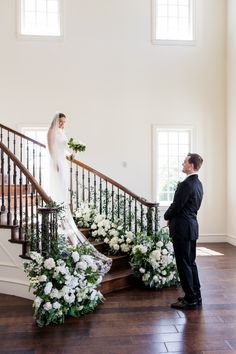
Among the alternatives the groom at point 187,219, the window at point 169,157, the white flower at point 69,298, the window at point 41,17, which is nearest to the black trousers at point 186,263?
the groom at point 187,219

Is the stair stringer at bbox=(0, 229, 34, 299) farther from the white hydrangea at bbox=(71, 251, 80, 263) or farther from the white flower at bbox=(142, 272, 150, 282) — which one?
the white flower at bbox=(142, 272, 150, 282)

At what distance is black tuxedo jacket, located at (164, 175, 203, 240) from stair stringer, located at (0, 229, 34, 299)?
1858mm

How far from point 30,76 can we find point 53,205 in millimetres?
4439

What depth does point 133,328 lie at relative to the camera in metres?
3.53

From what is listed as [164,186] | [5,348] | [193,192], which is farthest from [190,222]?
[164,186]

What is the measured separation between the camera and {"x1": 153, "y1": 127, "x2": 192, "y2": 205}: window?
26.5 ft

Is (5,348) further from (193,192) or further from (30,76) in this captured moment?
(30,76)

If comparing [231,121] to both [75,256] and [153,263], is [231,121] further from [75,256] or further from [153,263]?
[75,256]

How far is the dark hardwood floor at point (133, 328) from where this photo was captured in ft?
10.3

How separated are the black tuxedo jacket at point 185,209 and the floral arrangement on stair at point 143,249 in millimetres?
977

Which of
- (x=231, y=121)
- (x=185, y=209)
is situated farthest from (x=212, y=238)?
(x=185, y=209)

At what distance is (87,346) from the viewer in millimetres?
3156

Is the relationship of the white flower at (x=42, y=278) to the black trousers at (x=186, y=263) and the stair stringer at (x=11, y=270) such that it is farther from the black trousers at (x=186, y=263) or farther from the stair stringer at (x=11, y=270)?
the black trousers at (x=186, y=263)

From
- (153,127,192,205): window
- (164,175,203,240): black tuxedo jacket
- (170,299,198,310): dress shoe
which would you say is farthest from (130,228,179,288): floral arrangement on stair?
(153,127,192,205): window
